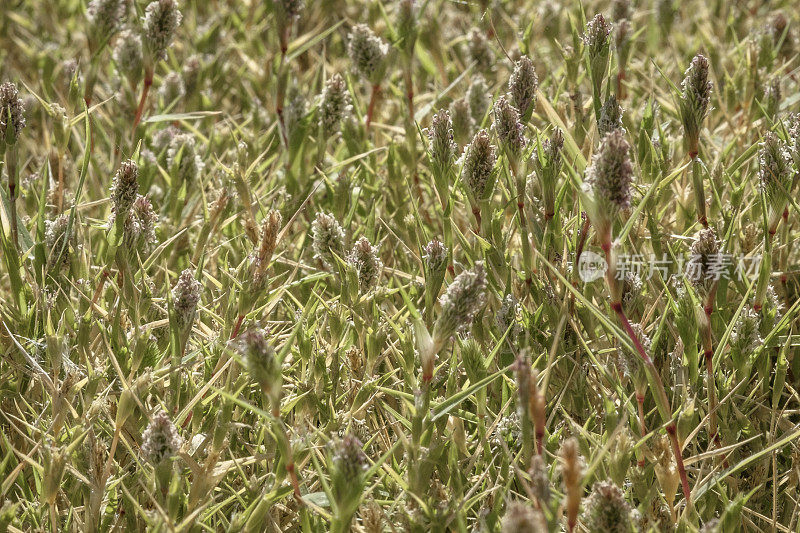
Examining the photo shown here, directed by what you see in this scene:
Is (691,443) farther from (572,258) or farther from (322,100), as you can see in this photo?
Answer: (322,100)

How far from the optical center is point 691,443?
1272 millimetres

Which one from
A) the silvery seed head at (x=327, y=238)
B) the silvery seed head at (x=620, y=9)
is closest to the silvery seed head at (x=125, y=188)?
the silvery seed head at (x=327, y=238)

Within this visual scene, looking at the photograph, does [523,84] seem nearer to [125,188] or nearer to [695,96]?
[695,96]

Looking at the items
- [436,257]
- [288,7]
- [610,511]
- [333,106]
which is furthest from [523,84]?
[610,511]

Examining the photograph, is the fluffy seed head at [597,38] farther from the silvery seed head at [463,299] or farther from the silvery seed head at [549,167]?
the silvery seed head at [463,299]

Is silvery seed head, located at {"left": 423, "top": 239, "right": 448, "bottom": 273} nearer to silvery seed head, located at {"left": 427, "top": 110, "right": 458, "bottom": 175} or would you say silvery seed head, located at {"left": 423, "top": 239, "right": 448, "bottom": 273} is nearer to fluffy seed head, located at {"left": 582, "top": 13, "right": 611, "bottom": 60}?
silvery seed head, located at {"left": 427, "top": 110, "right": 458, "bottom": 175}

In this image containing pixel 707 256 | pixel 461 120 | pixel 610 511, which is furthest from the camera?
pixel 461 120

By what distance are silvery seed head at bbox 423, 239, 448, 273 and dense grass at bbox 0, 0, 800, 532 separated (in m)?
0.02

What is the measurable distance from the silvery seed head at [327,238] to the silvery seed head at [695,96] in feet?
1.77

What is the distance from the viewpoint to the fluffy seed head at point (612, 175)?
974mm

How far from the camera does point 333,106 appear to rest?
171 centimetres

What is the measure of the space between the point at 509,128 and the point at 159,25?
74 centimetres

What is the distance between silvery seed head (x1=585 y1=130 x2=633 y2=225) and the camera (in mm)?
975

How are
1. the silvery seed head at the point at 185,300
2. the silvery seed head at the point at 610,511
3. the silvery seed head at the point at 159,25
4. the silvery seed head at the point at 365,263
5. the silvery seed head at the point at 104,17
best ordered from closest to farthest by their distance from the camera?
the silvery seed head at the point at 610,511
the silvery seed head at the point at 185,300
the silvery seed head at the point at 365,263
the silvery seed head at the point at 159,25
the silvery seed head at the point at 104,17
